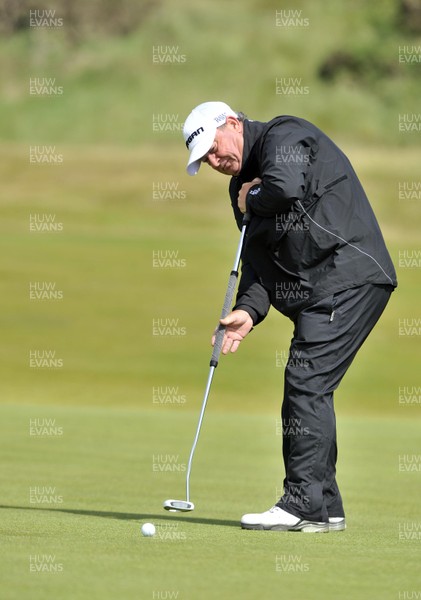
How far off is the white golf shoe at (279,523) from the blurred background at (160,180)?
35.0 feet

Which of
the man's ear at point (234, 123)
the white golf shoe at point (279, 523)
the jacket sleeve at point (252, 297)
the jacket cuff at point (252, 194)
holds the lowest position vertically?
the white golf shoe at point (279, 523)

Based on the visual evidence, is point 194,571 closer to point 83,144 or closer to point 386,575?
point 386,575

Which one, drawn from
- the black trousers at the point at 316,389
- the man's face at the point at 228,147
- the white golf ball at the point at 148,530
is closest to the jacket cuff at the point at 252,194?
the man's face at the point at 228,147

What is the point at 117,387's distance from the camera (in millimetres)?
18750

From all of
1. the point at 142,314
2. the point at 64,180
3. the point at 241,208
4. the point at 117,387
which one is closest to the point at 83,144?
the point at 64,180

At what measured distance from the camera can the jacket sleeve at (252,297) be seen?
21.4 feet

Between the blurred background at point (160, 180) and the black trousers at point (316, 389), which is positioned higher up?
the blurred background at point (160, 180)

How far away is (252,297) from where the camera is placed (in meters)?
6.55

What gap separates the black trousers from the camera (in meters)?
6.11

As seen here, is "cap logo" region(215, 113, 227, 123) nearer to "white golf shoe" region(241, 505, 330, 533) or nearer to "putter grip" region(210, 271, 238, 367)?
"putter grip" region(210, 271, 238, 367)

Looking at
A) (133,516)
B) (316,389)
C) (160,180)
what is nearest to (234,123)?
(316,389)

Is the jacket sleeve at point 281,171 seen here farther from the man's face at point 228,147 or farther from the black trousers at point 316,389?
the black trousers at point 316,389

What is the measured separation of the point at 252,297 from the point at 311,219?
609 millimetres

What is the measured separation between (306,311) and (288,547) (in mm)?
1331
